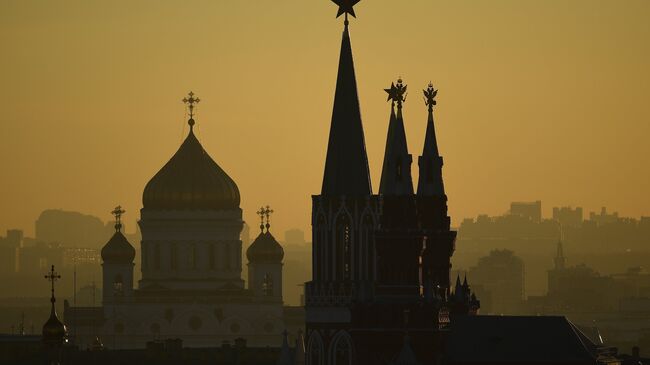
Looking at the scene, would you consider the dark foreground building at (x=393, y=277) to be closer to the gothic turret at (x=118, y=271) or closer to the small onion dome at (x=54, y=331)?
the small onion dome at (x=54, y=331)

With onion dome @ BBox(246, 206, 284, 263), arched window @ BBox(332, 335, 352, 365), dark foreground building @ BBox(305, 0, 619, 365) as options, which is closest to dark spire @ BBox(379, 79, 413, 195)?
dark foreground building @ BBox(305, 0, 619, 365)

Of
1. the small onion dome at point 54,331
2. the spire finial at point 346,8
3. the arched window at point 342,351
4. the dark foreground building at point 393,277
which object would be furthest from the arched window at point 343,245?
the small onion dome at point 54,331

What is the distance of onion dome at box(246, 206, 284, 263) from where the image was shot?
7569 inches

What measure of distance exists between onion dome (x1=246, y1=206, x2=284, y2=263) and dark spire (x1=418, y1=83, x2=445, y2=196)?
6416 cm

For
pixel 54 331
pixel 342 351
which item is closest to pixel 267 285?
pixel 342 351

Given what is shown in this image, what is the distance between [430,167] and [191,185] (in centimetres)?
6868

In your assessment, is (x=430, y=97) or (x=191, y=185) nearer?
(x=430, y=97)

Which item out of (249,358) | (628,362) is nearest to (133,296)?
(249,358)

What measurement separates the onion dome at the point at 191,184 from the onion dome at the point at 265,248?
262 cm

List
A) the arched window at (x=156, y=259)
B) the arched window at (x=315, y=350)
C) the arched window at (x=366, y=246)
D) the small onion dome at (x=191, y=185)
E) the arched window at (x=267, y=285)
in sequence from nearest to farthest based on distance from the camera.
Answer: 1. the arched window at (x=315, y=350)
2. the arched window at (x=366, y=246)
3. the arched window at (x=156, y=259)
4. the arched window at (x=267, y=285)
5. the small onion dome at (x=191, y=185)

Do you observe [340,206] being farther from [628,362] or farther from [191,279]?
[191,279]

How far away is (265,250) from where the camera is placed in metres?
192

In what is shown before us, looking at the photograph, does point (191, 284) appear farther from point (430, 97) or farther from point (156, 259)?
point (430, 97)

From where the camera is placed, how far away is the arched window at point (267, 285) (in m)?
194
